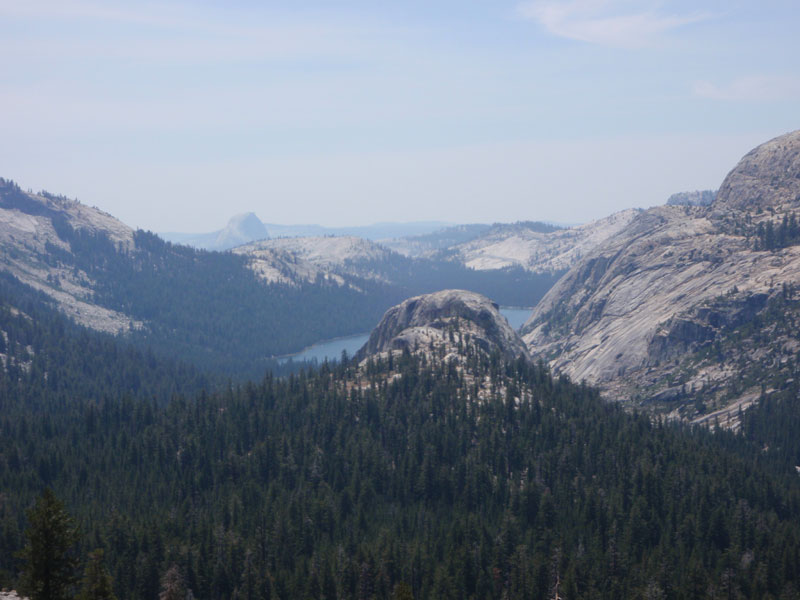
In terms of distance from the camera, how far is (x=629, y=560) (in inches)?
4341

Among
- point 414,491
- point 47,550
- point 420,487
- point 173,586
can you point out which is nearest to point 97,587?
point 47,550

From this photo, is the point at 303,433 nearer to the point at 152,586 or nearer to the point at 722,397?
Answer: the point at 152,586

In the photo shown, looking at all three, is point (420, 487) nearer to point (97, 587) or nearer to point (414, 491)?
point (414, 491)

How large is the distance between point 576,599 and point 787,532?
129 ft

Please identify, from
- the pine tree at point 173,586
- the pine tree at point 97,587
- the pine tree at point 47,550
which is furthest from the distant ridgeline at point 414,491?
the pine tree at point 97,587

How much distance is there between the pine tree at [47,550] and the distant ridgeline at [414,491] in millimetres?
30684

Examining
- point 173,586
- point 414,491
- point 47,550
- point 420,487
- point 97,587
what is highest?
point 47,550

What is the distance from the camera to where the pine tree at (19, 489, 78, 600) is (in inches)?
2527

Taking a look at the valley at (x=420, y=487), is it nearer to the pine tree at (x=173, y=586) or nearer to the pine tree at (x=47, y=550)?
the pine tree at (x=173, y=586)

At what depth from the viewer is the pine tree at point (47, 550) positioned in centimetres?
Result: 6419

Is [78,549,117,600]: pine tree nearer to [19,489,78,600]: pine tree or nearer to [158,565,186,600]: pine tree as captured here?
[19,489,78,600]: pine tree

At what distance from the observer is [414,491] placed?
13312 cm

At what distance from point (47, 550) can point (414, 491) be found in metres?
76.4

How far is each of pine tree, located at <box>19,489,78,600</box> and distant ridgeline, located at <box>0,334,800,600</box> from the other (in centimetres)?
3068
